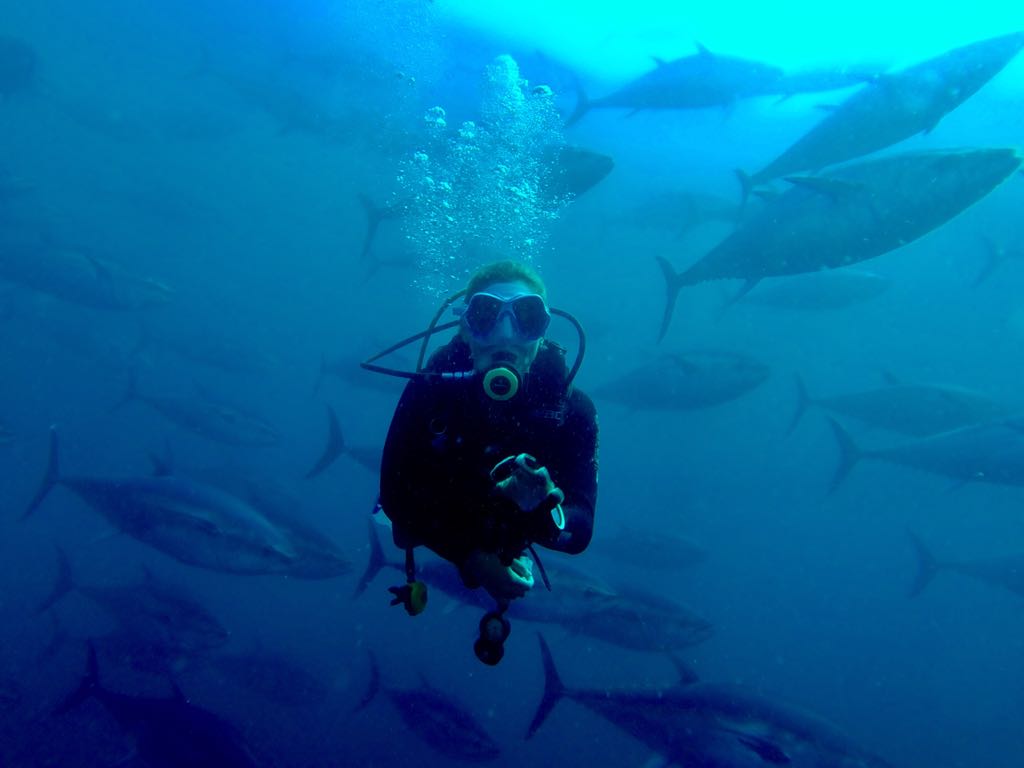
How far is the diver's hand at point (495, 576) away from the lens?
1556 mm

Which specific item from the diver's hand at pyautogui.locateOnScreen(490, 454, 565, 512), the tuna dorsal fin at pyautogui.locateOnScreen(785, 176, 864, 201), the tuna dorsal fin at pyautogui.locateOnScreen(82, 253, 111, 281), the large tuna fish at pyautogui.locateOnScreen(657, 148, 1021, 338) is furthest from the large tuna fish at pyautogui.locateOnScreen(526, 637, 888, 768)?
the tuna dorsal fin at pyautogui.locateOnScreen(82, 253, 111, 281)

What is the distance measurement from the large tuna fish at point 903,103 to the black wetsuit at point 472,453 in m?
4.10

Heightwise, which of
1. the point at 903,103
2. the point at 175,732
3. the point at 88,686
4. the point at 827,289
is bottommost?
the point at 88,686

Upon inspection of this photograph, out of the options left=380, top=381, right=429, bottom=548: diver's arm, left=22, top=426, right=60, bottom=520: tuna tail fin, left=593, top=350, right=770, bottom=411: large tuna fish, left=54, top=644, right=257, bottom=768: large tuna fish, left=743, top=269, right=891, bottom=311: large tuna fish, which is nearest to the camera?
left=380, top=381, right=429, bottom=548: diver's arm

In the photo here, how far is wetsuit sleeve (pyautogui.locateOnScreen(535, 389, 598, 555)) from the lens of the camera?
1994 millimetres

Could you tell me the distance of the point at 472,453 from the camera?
192 centimetres

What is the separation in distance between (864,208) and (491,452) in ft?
12.8

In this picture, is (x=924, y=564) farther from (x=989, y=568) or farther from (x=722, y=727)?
(x=722, y=727)

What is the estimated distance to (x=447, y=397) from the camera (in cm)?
205

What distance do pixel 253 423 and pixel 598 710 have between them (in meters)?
7.49

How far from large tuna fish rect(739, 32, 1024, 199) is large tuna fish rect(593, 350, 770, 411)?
10.8ft

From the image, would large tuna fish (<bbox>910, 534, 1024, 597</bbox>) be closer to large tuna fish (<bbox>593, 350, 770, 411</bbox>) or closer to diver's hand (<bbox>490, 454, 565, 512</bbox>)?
large tuna fish (<bbox>593, 350, 770, 411</bbox>)

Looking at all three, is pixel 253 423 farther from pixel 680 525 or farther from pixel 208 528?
pixel 680 525

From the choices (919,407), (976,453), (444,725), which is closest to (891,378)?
(919,407)
